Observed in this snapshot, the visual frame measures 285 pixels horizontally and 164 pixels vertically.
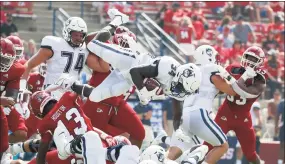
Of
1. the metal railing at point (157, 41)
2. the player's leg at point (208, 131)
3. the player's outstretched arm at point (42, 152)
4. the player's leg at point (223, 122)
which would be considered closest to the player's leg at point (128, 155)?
the player's outstretched arm at point (42, 152)

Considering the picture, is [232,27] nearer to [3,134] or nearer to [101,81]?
[101,81]

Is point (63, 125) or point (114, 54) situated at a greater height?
point (114, 54)

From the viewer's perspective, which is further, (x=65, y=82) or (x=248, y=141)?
(x=248, y=141)

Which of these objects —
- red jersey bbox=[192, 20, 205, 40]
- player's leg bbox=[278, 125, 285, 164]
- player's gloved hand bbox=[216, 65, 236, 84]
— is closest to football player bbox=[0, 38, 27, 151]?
player's gloved hand bbox=[216, 65, 236, 84]

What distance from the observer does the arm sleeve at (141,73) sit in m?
9.61

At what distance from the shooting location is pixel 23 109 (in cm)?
1165

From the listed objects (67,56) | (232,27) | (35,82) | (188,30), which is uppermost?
(67,56)

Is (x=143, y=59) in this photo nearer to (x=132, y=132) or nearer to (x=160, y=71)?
(x=160, y=71)

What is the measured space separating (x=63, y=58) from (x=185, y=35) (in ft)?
26.6

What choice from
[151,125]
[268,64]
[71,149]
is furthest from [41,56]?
[268,64]

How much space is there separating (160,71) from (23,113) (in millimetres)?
2596

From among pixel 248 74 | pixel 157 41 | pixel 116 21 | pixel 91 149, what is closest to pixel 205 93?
pixel 248 74

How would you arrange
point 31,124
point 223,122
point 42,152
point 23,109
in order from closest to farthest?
point 42,152 → point 223,122 → point 23,109 → point 31,124

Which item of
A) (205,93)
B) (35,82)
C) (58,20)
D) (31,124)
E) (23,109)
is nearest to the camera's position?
(205,93)
